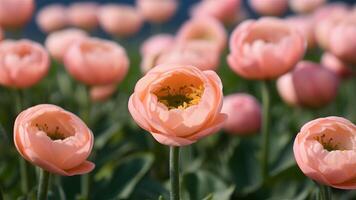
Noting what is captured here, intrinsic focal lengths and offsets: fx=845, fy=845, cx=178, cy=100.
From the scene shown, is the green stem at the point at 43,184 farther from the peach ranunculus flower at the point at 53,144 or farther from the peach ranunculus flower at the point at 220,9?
the peach ranunculus flower at the point at 220,9

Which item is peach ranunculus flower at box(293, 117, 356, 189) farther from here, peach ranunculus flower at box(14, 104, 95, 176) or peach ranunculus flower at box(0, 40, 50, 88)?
peach ranunculus flower at box(0, 40, 50, 88)

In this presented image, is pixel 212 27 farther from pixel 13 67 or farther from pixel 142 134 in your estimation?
pixel 13 67

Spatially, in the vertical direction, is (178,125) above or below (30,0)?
above

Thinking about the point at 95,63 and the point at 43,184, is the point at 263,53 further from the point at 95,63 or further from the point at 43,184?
the point at 43,184

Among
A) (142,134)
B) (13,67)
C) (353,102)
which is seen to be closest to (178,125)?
(13,67)

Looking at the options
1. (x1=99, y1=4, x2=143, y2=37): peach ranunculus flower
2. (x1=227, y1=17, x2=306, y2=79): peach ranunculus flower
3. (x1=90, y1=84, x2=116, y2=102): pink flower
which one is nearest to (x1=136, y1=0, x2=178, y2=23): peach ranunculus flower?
(x1=99, y1=4, x2=143, y2=37): peach ranunculus flower

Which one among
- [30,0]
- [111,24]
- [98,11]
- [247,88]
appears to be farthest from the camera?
[98,11]

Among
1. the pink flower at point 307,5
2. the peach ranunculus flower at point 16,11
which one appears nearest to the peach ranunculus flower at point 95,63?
the peach ranunculus flower at point 16,11
